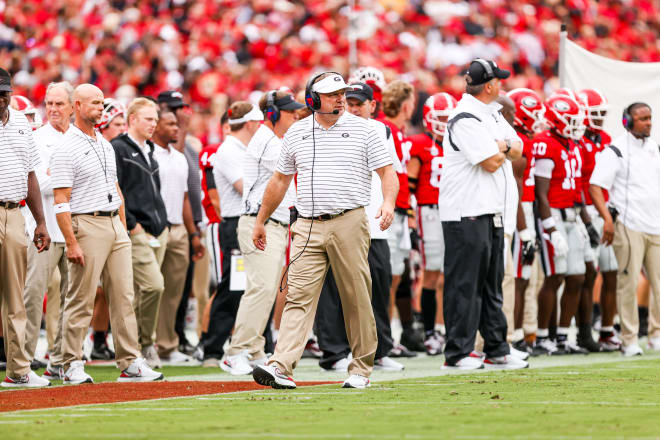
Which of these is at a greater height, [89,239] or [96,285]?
[89,239]

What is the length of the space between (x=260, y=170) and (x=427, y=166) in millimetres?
2764

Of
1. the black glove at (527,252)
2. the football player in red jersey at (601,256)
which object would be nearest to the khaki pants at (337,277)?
the black glove at (527,252)

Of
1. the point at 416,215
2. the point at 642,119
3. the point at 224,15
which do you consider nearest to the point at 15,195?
the point at 416,215

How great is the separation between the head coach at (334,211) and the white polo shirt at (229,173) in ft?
8.29

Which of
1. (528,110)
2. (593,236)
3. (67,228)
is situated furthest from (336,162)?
(593,236)

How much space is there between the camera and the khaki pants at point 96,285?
30.3 feet

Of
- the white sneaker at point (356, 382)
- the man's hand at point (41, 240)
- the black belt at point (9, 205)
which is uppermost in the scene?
the black belt at point (9, 205)

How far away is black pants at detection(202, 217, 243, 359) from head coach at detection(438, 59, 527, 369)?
1947mm

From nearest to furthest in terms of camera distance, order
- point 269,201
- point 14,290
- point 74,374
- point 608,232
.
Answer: point 269,201 < point 14,290 < point 74,374 < point 608,232

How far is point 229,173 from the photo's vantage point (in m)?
11.0

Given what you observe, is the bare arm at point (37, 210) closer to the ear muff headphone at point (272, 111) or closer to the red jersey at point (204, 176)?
the ear muff headphone at point (272, 111)

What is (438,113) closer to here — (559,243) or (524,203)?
(524,203)

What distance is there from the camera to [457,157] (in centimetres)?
1018

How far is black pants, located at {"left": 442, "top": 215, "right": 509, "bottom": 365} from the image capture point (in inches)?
398
